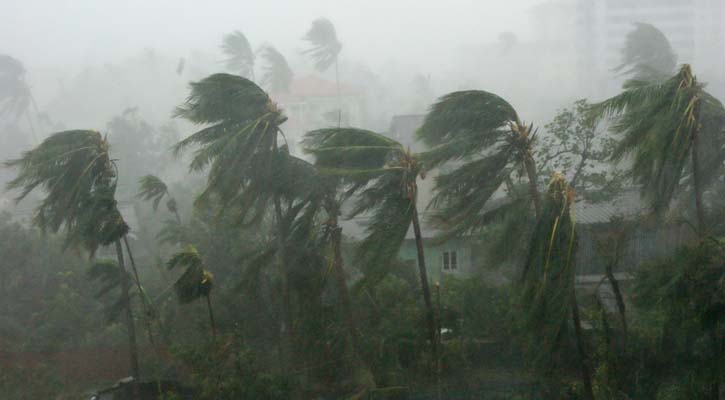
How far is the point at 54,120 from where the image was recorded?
143 feet

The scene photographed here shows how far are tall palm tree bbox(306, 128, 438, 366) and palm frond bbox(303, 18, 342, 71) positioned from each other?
26141 millimetres

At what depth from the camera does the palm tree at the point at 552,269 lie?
4914mm

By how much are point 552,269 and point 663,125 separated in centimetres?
201

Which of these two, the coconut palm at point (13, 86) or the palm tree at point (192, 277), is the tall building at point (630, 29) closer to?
the palm tree at point (192, 277)

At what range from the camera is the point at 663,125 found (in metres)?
5.57

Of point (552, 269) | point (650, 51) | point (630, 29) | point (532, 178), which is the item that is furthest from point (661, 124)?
point (630, 29)

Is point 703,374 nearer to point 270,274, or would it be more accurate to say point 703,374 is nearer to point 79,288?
point 270,274

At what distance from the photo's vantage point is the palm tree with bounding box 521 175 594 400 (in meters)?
4.91

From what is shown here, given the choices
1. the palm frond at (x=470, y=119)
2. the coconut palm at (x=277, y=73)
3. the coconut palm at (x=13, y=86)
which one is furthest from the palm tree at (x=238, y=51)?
the palm frond at (x=470, y=119)

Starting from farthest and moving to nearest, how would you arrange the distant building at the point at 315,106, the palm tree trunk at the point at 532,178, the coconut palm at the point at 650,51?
the distant building at the point at 315,106, the coconut palm at the point at 650,51, the palm tree trunk at the point at 532,178

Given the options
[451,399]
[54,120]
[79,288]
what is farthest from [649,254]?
[54,120]

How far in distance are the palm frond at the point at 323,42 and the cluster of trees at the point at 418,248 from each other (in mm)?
22733

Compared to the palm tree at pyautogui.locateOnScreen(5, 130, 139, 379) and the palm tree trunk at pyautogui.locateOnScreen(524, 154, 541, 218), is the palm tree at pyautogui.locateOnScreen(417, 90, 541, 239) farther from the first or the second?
the palm tree at pyautogui.locateOnScreen(5, 130, 139, 379)

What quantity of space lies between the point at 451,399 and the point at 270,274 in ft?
13.6
